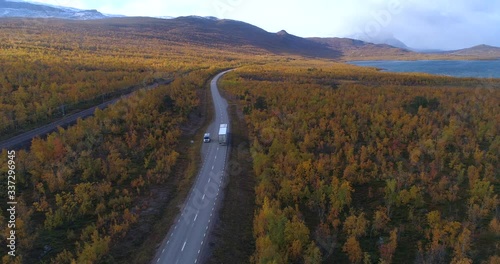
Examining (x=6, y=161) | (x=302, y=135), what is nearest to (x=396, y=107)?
(x=302, y=135)

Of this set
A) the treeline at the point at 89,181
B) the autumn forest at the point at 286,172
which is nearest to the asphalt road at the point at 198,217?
the autumn forest at the point at 286,172

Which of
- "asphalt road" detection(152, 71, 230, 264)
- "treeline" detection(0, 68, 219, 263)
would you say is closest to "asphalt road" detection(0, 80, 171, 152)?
"treeline" detection(0, 68, 219, 263)

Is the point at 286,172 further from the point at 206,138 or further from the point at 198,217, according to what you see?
the point at 206,138

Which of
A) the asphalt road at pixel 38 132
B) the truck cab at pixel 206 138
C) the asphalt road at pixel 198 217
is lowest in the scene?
the asphalt road at pixel 198 217

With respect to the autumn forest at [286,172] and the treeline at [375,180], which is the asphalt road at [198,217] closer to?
the autumn forest at [286,172]

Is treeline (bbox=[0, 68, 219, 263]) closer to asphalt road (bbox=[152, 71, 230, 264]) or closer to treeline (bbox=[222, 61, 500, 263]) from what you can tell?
asphalt road (bbox=[152, 71, 230, 264])

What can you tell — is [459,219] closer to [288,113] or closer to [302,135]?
[302,135]
